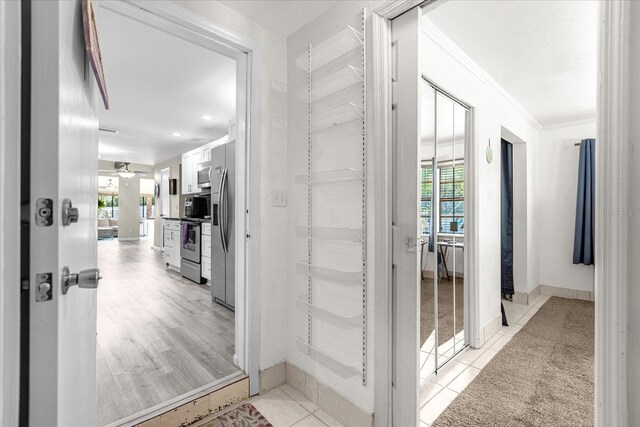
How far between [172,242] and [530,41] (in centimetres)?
554

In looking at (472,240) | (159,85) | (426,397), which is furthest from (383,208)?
(159,85)

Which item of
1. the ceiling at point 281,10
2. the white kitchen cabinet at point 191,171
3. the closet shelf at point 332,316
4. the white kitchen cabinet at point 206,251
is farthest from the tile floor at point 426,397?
the white kitchen cabinet at point 191,171

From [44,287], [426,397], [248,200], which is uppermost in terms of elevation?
[248,200]

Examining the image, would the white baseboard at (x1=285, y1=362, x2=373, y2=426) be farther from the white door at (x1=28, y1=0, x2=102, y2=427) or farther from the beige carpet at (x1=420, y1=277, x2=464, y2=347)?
the white door at (x1=28, y1=0, x2=102, y2=427)

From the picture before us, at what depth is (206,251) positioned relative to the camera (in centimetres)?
421

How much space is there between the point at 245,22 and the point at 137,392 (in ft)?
7.80

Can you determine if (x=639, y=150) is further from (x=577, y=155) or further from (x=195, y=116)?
(x=195, y=116)

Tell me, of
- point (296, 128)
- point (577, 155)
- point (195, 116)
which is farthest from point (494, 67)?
point (195, 116)

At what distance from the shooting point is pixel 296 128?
78.3 inches

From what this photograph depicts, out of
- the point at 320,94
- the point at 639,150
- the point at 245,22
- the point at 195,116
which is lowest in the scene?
the point at 639,150

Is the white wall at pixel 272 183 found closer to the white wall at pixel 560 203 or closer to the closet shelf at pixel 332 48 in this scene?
the closet shelf at pixel 332 48

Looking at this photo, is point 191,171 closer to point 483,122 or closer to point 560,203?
point 483,122

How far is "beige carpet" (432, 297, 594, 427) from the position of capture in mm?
1726

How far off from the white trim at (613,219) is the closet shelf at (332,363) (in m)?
0.99
